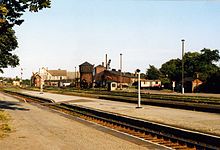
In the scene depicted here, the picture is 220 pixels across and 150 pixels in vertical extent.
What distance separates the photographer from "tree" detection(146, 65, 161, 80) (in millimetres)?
156250

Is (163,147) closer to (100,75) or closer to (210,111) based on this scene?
(210,111)

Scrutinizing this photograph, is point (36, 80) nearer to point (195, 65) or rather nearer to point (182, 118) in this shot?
point (195, 65)

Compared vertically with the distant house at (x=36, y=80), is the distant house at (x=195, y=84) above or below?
below

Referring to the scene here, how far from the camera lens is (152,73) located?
6220 inches

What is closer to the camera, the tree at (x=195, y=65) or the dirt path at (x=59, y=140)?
the dirt path at (x=59, y=140)

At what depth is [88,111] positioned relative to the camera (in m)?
28.3

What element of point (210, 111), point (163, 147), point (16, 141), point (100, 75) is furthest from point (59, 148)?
point (100, 75)

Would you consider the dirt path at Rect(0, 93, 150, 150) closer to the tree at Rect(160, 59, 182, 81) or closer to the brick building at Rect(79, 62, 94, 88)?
the brick building at Rect(79, 62, 94, 88)

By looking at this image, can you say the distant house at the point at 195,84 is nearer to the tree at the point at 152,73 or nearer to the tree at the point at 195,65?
the tree at the point at 195,65

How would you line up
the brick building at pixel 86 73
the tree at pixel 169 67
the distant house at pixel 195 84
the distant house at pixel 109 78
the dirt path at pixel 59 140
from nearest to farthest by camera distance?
1. the dirt path at pixel 59 140
2. the distant house at pixel 195 84
3. the distant house at pixel 109 78
4. the brick building at pixel 86 73
5. the tree at pixel 169 67

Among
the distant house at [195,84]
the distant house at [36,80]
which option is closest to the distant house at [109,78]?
the distant house at [195,84]

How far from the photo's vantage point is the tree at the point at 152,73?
513 feet

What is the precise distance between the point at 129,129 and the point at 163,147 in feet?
18.4

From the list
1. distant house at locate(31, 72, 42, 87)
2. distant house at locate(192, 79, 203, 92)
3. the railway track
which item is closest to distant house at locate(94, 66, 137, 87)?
distant house at locate(192, 79, 203, 92)
